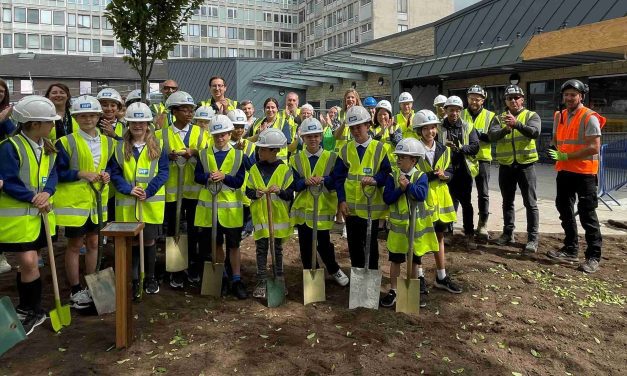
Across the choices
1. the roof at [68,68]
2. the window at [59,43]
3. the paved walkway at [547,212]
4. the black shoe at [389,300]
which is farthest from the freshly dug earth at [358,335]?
the window at [59,43]

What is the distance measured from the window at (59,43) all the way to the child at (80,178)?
7428 centimetres

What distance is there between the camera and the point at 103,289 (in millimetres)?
4617

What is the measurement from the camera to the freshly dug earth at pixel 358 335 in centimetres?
371

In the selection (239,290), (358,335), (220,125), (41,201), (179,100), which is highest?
(179,100)

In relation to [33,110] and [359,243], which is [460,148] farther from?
[33,110]

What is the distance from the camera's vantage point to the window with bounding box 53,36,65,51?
226 ft

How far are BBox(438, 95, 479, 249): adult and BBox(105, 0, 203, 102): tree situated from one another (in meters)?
4.38

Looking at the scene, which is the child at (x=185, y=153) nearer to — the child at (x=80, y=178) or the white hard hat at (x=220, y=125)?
the white hard hat at (x=220, y=125)

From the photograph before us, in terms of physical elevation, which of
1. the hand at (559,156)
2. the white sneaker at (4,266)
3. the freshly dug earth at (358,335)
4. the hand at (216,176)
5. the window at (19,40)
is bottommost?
the freshly dug earth at (358,335)

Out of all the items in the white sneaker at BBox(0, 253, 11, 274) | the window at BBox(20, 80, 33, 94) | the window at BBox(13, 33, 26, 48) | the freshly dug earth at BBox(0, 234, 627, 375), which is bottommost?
the freshly dug earth at BBox(0, 234, 627, 375)

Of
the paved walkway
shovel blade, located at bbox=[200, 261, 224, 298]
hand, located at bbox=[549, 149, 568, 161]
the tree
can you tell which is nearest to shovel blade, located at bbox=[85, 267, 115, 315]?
shovel blade, located at bbox=[200, 261, 224, 298]

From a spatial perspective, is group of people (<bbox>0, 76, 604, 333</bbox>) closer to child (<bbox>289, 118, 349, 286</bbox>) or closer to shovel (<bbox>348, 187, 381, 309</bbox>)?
child (<bbox>289, 118, 349, 286</bbox>)

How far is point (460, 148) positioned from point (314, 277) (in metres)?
2.64

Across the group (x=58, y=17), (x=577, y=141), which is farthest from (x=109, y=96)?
(x=58, y=17)
